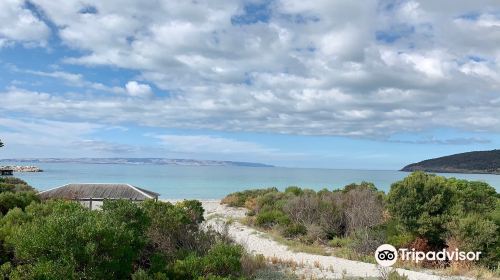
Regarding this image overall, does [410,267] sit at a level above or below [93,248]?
below

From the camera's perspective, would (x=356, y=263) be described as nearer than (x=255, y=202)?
Yes

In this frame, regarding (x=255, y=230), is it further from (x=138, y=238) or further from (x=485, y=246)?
(x=138, y=238)

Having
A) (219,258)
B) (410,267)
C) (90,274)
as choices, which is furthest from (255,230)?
(90,274)

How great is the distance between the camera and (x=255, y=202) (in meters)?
25.0

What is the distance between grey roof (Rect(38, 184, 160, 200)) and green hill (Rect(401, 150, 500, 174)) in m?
83.7

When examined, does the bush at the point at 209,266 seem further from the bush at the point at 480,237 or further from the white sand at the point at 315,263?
the bush at the point at 480,237

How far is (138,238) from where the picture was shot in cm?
798

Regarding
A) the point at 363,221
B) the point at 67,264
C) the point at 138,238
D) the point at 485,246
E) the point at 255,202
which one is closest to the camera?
the point at 67,264

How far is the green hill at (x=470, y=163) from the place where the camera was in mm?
98125

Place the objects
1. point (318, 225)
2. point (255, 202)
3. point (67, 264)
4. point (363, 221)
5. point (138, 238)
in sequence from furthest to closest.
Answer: point (255, 202) < point (318, 225) < point (363, 221) < point (138, 238) < point (67, 264)

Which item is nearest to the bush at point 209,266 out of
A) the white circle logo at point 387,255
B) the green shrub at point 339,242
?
the white circle logo at point 387,255

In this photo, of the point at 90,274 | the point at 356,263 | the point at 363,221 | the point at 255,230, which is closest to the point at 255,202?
the point at 255,230

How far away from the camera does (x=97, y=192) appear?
1909 centimetres

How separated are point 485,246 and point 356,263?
3.44m
